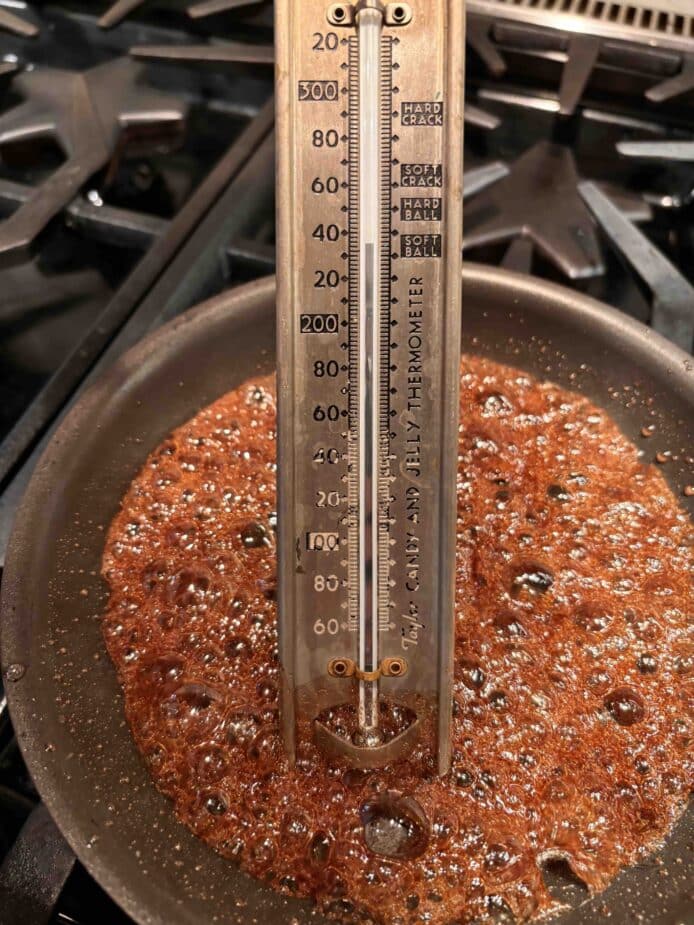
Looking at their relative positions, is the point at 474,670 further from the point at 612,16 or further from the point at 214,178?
the point at 612,16

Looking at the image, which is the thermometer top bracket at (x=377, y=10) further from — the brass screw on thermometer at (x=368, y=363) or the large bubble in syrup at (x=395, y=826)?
the large bubble in syrup at (x=395, y=826)

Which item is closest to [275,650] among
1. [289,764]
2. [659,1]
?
[289,764]

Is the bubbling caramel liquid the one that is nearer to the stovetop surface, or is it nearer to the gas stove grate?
the stovetop surface

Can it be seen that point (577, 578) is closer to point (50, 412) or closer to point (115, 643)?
point (115, 643)

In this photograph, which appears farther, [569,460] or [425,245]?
[569,460]

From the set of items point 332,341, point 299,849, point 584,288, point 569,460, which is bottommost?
point 299,849

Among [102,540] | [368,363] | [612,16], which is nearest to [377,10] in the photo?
[368,363]

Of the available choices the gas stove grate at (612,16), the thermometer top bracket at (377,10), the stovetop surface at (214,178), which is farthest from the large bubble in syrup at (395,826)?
the gas stove grate at (612,16)
